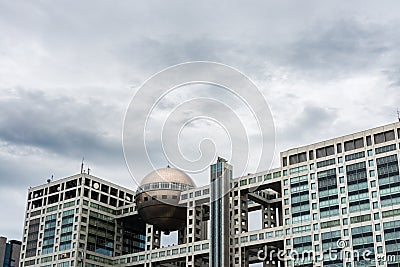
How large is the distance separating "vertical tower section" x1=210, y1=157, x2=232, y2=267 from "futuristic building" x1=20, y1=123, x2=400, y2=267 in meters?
0.22

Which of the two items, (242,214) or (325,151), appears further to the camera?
(242,214)

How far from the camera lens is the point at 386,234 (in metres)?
106

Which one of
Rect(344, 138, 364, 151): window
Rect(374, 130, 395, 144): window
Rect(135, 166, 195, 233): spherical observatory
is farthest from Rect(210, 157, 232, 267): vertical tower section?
Rect(374, 130, 395, 144): window

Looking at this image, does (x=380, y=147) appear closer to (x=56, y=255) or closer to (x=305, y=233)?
(x=305, y=233)

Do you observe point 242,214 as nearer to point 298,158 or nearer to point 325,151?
point 298,158

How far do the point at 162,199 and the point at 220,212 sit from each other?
55.2 ft

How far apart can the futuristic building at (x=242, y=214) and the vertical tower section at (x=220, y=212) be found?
218 millimetres

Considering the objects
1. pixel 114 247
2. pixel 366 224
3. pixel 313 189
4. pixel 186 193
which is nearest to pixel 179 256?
pixel 186 193

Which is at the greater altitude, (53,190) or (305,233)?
(53,190)

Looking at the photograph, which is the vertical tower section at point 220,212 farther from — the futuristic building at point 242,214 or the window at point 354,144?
the window at point 354,144

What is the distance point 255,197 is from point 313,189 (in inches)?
694

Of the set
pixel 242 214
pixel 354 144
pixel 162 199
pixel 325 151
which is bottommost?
pixel 242 214

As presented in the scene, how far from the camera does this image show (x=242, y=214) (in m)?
130

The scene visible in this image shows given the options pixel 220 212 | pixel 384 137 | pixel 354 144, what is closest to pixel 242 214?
pixel 220 212
